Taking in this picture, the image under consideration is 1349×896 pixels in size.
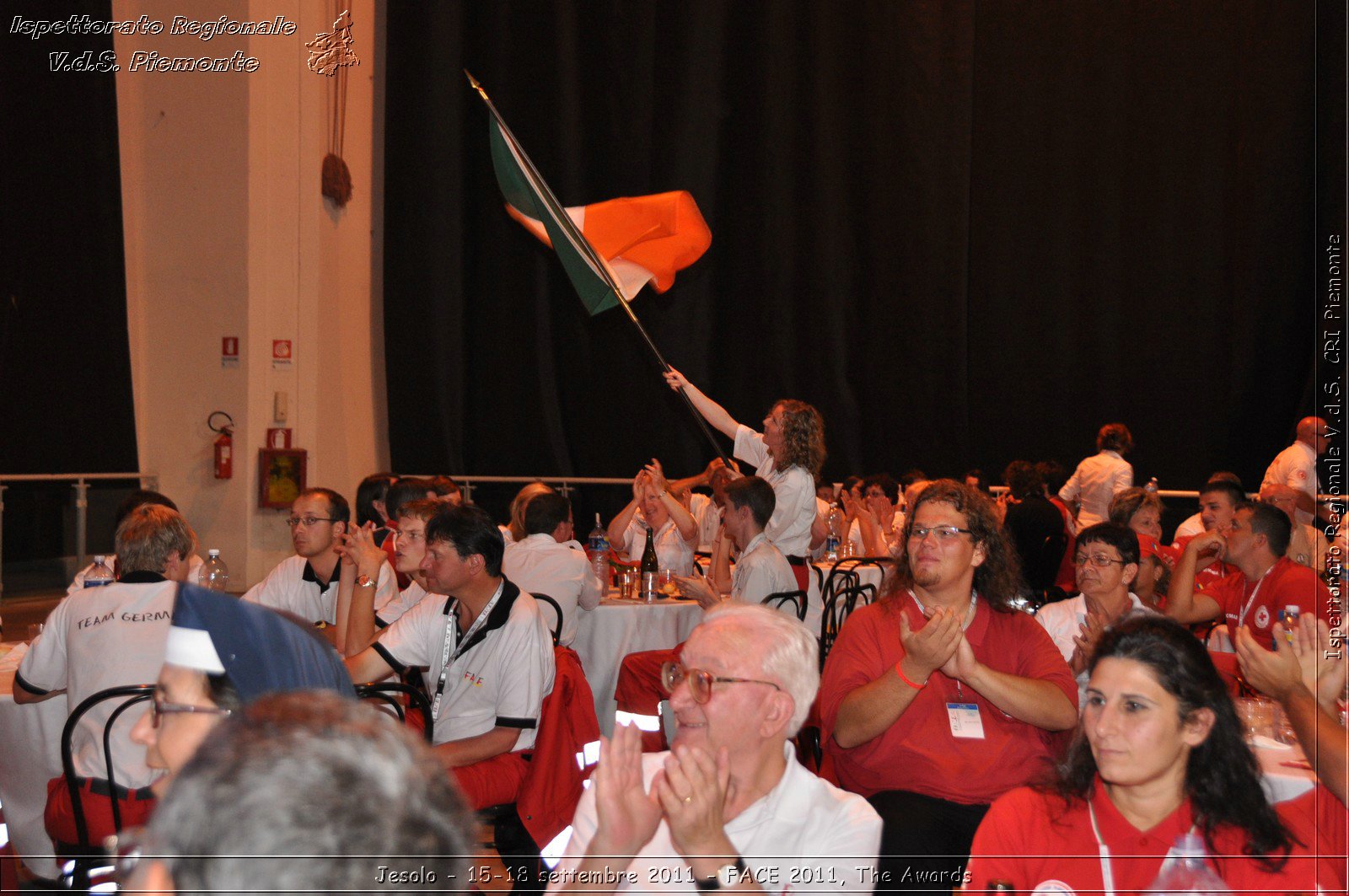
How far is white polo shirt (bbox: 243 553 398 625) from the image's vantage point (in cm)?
426

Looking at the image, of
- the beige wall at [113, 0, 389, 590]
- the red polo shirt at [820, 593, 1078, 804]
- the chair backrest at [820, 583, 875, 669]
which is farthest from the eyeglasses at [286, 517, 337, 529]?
the beige wall at [113, 0, 389, 590]

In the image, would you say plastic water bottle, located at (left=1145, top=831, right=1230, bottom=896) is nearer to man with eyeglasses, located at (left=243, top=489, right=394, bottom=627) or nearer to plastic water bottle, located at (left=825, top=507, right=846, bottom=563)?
man with eyeglasses, located at (left=243, top=489, right=394, bottom=627)

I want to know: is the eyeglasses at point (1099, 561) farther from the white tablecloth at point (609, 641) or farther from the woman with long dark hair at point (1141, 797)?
the white tablecloth at point (609, 641)

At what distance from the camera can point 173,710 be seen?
1.49m

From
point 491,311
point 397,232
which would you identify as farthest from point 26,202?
point 491,311

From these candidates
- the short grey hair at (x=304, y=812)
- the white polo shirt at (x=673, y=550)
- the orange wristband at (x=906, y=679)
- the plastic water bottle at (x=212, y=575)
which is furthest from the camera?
the white polo shirt at (x=673, y=550)

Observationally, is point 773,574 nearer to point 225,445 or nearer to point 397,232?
point 225,445

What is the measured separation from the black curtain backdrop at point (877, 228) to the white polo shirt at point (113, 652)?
7942 mm

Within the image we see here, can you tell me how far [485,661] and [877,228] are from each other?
841cm

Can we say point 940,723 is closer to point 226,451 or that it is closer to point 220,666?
point 220,666

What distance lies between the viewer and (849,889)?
1871 millimetres

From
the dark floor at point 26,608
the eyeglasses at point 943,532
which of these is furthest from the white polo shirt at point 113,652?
the dark floor at point 26,608

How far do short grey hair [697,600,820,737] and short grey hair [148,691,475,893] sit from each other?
1114mm

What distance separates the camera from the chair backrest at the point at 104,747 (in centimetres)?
264
